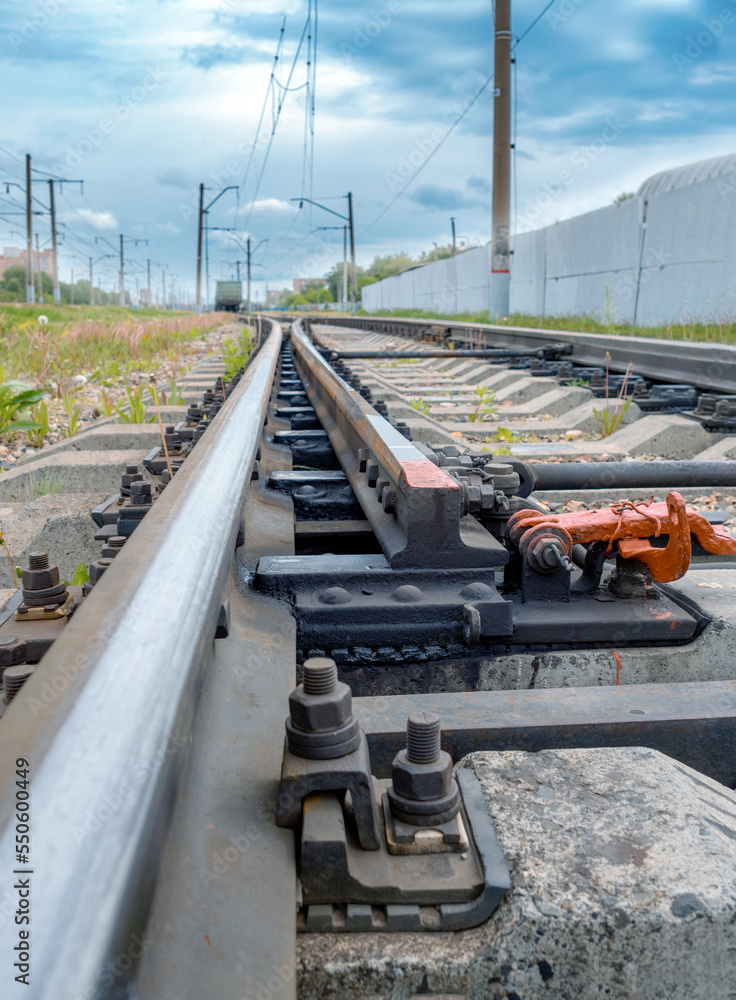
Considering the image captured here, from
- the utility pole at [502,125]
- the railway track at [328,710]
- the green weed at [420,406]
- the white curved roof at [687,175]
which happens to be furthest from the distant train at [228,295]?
the railway track at [328,710]

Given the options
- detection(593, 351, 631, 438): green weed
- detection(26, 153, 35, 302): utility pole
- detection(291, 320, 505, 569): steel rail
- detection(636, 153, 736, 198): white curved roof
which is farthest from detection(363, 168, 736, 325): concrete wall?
detection(26, 153, 35, 302): utility pole

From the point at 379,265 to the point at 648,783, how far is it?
5266 inches

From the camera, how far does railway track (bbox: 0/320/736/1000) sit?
2.04 ft

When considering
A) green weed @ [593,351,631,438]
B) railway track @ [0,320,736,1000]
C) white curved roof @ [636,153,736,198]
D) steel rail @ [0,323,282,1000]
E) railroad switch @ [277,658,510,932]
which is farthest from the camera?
white curved roof @ [636,153,736,198]

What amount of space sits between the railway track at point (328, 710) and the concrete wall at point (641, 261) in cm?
919

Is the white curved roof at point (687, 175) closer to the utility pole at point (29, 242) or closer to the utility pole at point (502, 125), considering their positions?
the utility pole at point (502, 125)

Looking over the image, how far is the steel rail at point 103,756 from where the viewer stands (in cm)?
51

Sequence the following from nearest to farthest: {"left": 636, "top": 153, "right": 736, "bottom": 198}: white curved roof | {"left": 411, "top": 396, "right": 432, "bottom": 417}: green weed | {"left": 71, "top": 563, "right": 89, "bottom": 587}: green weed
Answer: {"left": 71, "top": 563, "right": 89, "bottom": 587}: green weed
{"left": 411, "top": 396, "right": 432, "bottom": 417}: green weed
{"left": 636, "top": 153, "right": 736, "bottom": 198}: white curved roof

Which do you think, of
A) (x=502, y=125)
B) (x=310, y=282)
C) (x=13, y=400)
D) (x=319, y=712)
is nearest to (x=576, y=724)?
(x=319, y=712)

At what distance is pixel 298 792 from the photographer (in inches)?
34.9

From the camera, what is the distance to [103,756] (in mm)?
612

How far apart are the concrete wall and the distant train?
42.1 m

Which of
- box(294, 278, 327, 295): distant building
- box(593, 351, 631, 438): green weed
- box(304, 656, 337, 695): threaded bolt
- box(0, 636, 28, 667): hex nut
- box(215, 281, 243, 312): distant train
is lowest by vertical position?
box(0, 636, 28, 667): hex nut

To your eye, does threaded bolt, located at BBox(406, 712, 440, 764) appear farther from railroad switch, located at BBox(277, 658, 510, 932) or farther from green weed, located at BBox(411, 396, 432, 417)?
green weed, located at BBox(411, 396, 432, 417)
